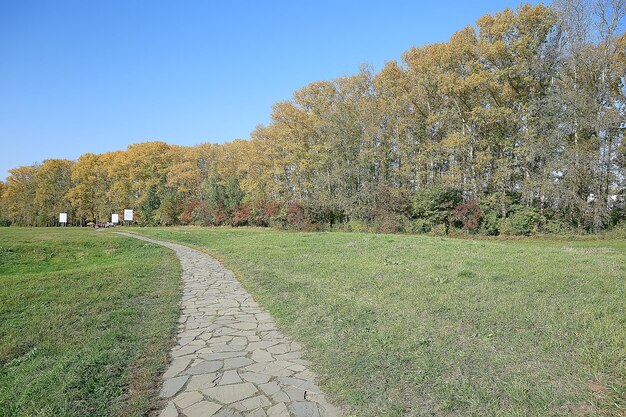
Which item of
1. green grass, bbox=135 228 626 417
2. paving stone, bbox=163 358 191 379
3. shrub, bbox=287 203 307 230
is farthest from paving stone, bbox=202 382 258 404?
shrub, bbox=287 203 307 230

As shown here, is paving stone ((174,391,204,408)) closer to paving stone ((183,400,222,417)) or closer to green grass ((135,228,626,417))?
paving stone ((183,400,222,417))

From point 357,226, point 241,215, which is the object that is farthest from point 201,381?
point 241,215

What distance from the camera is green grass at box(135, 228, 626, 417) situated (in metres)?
3.01

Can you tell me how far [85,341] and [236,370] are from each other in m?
2.21

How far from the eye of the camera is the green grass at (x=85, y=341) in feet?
10.3

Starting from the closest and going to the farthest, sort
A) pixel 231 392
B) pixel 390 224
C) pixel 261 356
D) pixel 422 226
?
pixel 231 392
pixel 261 356
pixel 422 226
pixel 390 224

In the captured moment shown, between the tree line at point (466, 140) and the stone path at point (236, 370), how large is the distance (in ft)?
76.4

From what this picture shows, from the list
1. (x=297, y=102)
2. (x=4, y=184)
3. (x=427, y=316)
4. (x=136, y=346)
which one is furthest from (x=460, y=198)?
(x=4, y=184)

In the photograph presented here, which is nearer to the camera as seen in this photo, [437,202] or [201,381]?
[201,381]

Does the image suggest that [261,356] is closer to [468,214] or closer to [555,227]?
[468,214]

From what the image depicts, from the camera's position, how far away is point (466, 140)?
25750 millimetres

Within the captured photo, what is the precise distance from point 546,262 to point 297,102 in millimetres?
30249

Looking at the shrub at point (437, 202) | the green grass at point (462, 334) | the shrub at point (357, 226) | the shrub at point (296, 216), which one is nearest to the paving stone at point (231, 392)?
the green grass at point (462, 334)

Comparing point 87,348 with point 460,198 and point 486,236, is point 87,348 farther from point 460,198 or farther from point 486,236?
point 460,198
